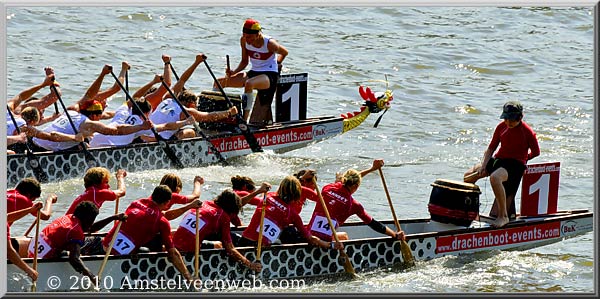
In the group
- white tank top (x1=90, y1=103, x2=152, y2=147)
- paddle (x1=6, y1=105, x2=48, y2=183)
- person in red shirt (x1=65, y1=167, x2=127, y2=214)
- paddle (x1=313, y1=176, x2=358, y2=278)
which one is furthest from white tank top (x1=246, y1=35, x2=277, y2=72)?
person in red shirt (x1=65, y1=167, x2=127, y2=214)

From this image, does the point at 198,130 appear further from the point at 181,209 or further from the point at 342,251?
the point at 181,209

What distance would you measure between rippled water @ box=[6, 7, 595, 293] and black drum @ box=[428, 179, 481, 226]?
1031 mm

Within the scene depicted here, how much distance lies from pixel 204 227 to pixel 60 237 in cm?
138

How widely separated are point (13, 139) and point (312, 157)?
5.18m

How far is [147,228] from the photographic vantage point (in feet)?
36.4

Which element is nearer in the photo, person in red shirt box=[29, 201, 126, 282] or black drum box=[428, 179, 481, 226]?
person in red shirt box=[29, 201, 126, 282]

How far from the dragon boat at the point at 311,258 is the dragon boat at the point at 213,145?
4083mm

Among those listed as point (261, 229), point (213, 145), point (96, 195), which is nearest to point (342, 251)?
point (261, 229)

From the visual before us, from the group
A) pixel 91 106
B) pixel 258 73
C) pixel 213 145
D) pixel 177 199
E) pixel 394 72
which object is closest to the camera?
pixel 177 199

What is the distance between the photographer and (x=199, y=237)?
1151 cm

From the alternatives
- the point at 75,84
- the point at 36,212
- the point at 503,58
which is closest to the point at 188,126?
the point at 75,84

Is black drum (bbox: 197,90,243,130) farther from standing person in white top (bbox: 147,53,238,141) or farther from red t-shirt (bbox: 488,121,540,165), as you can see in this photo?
red t-shirt (bbox: 488,121,540,165)

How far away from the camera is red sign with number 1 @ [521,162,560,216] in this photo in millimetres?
13211

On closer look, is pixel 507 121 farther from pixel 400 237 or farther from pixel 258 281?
pixel 258 281
